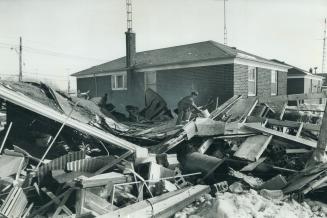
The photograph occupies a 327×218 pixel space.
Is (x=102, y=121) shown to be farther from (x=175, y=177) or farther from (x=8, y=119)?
(x=175, y=177)

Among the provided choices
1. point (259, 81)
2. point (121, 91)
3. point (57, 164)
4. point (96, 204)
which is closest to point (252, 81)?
point (259, 81)

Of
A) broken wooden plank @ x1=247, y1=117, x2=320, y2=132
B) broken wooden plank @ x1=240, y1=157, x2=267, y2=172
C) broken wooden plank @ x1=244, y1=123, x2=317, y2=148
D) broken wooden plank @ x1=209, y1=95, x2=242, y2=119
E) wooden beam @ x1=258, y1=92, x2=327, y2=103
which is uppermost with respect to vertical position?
wooden beam @ x1=258, y1=92, x2=327, y2=103

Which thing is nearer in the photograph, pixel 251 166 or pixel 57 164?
pixel 57 164

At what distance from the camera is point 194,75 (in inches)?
685

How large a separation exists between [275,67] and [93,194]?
1724cm

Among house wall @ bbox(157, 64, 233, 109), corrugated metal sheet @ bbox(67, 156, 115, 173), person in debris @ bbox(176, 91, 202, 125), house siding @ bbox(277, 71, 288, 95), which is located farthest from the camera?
house siding @ bbox(277, 71, 288, 95)

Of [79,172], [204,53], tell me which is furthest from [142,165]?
[204,53]

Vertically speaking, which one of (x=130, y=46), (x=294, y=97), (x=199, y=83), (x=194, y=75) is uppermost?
(x=130, y=46)

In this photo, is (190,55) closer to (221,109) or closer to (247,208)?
(221,109)

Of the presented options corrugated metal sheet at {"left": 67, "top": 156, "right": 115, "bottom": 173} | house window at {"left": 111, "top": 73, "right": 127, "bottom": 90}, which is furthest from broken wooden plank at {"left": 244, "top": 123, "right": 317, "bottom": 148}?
house window at {"left": 111, "top": 73, "right": 127, "bottom": 90}

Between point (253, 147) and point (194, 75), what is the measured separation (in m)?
9.87

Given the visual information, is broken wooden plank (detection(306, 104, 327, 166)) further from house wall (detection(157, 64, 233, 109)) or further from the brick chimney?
the brick chimney

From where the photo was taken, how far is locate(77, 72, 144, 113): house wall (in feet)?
67.6

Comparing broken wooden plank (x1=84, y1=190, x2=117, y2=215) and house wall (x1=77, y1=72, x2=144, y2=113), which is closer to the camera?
broken wooden plank (x1=84, y1=190, x2=117, y2=215)
